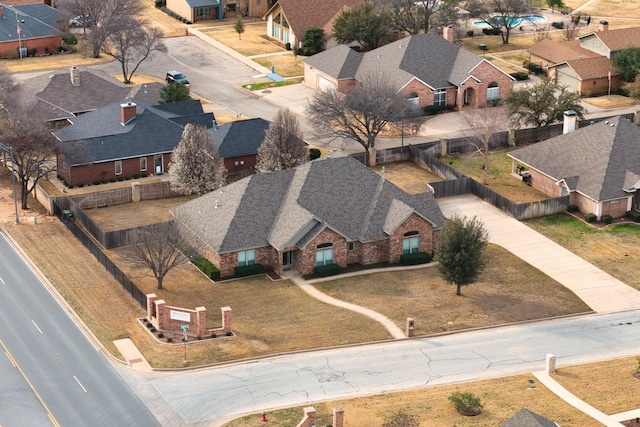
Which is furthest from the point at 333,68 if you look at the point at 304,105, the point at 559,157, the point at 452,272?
the point at 452,272

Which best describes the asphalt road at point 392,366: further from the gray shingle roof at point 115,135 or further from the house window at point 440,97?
the house window at point 440,97

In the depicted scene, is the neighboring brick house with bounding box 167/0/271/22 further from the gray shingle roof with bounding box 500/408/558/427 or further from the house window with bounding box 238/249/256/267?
the gray shingle roof with bounding box 500/408/558/427

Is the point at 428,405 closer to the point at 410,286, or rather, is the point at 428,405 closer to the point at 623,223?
the point at 410,286

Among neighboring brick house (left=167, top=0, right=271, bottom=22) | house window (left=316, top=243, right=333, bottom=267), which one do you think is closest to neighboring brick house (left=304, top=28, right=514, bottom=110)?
neighboring brick house (left=167, top=0, right=271, bottom=22)

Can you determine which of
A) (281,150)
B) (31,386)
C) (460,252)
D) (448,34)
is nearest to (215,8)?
(448,34)

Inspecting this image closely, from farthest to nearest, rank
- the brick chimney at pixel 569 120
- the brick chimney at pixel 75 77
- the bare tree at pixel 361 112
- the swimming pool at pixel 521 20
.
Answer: the swimming pool at pixel 521 20 < the brick chimney at pixel 75 77 < the bare tree at pixel 361 112 < the brick chimney at pixel 569 120

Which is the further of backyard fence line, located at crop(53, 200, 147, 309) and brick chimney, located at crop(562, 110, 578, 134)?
brick chimney, located at crop(562, 110, 578, 134)

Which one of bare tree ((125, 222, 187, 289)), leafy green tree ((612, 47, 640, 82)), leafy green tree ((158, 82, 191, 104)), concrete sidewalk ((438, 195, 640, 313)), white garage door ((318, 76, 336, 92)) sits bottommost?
concrete sidewalk ((438, 195, 640, 313))

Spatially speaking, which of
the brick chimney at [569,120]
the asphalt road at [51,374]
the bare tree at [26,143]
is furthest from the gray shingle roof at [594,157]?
the asphalt road at [51,374]
